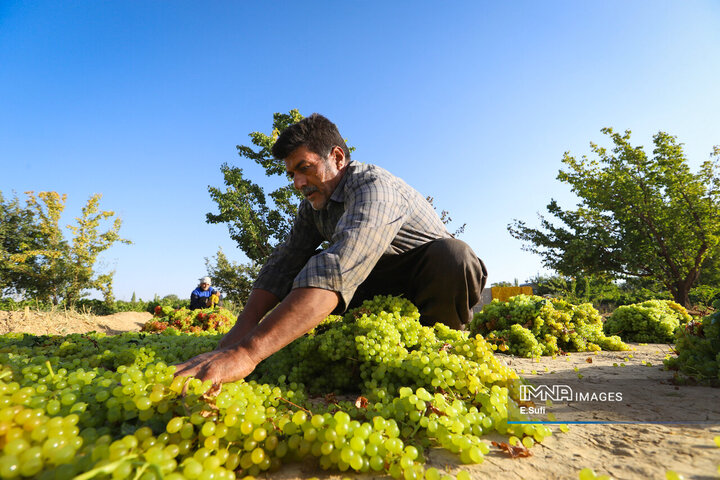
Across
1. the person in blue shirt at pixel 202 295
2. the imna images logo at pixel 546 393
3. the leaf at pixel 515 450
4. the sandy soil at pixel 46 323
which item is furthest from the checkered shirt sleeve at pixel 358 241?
the person in blue shirt at pixel 202 295

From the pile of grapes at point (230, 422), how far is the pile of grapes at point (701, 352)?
1727mm

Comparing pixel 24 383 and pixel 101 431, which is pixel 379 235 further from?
pixel 24 383

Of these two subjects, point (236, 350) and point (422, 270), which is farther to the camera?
point (422, 270)

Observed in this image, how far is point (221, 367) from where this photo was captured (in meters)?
1.38

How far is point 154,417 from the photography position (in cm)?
113

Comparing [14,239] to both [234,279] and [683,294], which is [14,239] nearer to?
[234,279]

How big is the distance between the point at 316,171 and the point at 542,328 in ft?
12.3

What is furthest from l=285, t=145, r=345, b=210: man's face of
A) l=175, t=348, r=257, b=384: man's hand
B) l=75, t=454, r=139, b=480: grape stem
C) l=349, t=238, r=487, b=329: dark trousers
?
l=75, t=454, r=139, b=480: grape stem

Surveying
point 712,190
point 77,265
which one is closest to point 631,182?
point 712,190

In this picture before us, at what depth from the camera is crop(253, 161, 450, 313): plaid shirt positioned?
1661mm

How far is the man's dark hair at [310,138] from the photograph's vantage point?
2.66 meters

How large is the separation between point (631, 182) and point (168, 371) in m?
20.1

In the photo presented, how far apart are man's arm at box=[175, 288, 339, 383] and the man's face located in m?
1.32

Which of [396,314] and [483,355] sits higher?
[396,314]
